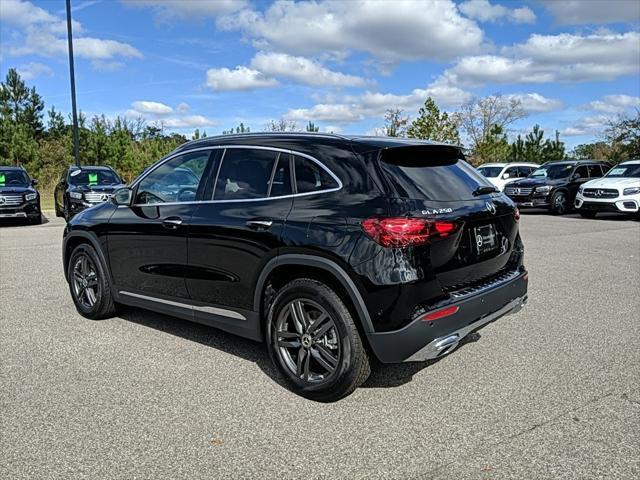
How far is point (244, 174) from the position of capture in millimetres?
4375

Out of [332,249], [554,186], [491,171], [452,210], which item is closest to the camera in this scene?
[332,249]

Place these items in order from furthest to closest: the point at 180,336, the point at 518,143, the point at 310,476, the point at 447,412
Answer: the point at 518,143 → the point at 180,336 → the point at 447,412 → the point at 310,476

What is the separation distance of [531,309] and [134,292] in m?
4.03

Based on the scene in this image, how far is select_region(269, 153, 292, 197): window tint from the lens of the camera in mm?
4062

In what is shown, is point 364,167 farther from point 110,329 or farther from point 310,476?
point 110,329

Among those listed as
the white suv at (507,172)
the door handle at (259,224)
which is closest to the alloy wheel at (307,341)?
the door handle at (259,224)

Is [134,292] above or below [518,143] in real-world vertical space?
below

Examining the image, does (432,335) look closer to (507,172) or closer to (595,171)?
(595,171)

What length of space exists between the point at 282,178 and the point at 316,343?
118 centimetres

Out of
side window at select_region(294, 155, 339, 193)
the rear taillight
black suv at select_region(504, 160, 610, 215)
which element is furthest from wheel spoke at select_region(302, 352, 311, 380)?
black suv at select_region(504, 160, 610, 215)

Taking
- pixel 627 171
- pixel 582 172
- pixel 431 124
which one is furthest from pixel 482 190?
pixel 431 124

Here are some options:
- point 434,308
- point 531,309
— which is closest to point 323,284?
point 434,308

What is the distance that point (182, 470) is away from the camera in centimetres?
296

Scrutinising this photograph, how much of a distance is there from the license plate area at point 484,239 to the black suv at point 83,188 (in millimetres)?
13029
